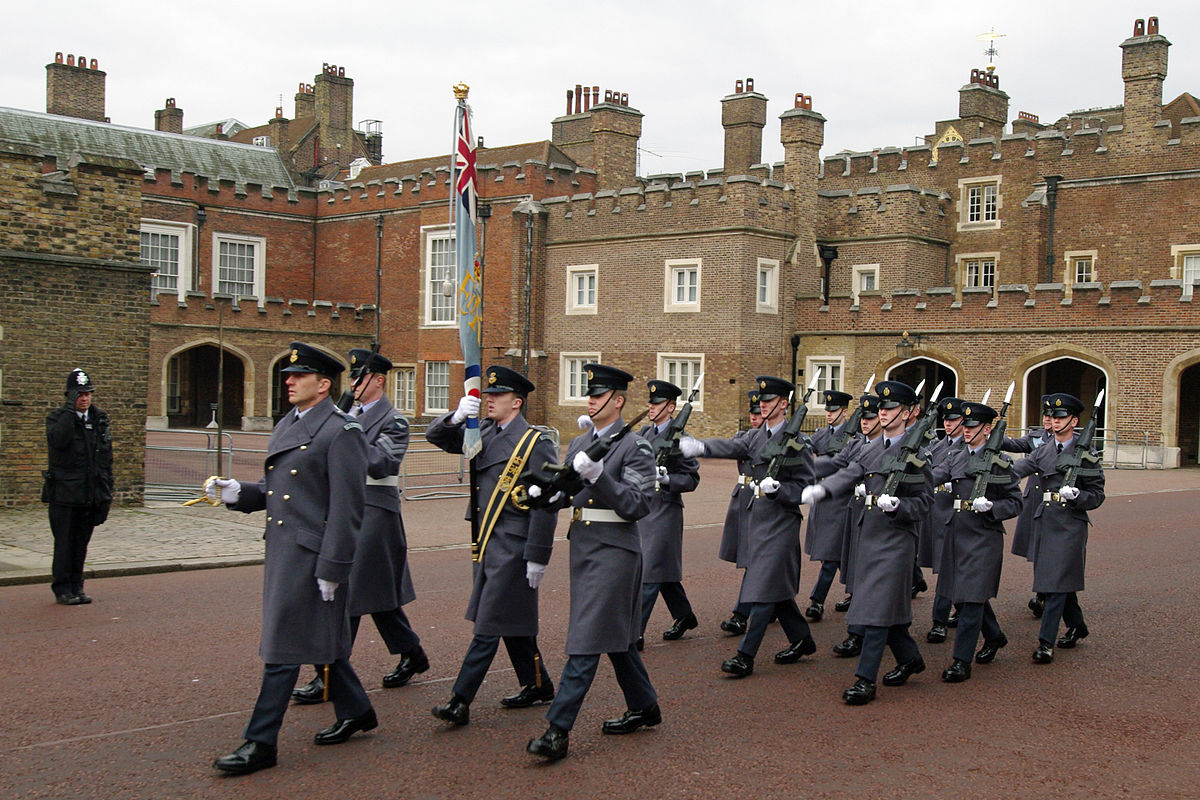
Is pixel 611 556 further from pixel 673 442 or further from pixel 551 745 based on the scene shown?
pixel 673 442

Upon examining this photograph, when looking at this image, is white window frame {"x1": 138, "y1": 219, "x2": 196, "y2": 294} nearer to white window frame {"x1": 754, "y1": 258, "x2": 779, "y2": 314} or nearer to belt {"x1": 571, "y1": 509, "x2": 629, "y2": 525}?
white window frame {"x1": 754, "y1": 258, "x2": 779, "y2": 314}

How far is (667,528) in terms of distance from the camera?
862cm

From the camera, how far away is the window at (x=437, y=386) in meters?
35.6

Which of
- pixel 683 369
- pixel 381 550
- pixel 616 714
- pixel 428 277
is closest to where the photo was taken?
pixel 616 714

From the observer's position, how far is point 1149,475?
958 inches

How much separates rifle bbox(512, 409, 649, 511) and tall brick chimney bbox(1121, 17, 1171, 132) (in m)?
30.2

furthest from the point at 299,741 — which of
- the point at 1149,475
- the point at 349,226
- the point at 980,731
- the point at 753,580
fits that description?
the point at 349,226

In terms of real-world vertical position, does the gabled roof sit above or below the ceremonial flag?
above

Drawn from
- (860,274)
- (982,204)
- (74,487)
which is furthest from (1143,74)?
(74,487)

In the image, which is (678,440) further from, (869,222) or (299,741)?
(869,222)

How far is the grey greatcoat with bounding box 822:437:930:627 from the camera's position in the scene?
7176mm

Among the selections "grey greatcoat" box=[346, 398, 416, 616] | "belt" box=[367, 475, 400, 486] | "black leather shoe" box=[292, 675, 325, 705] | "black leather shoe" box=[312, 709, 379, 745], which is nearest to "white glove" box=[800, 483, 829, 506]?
"grey greatcoat" box=[346, 398, 416, 616]

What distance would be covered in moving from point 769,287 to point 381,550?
958 inches

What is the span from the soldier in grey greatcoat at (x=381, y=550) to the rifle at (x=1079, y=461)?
4804 millimetres
